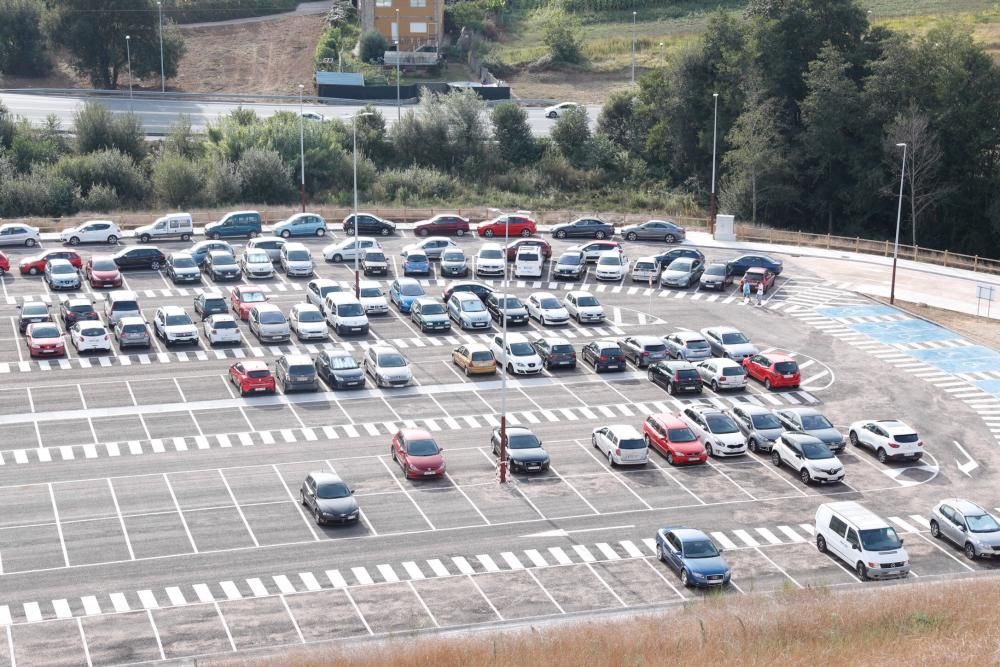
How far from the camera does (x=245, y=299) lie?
67125 mm

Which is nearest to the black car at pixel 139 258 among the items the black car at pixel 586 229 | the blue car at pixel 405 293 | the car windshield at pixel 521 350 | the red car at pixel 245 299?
the red car at pixel 245 299

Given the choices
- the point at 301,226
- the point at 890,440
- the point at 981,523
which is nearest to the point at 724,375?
the point at 890,440

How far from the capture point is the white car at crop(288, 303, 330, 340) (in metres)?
63.8

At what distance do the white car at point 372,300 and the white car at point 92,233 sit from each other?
18256mm

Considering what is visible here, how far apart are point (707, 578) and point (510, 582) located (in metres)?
5.81

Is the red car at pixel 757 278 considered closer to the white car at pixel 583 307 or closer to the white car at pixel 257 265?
the white car at pixel 583 307

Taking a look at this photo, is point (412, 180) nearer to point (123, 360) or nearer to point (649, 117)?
point (649, 117)

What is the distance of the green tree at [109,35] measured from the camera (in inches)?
4594

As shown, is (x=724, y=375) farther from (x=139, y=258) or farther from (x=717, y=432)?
(x=139, y=258)

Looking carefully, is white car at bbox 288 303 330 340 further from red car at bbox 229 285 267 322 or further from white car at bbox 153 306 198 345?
white car at bbox 153 306 198 345

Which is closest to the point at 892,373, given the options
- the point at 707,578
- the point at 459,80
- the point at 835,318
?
the point at 835,318

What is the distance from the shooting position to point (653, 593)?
1583 inches

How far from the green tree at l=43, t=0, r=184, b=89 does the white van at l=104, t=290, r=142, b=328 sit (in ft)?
192

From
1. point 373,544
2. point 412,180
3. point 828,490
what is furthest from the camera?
point 412,180
